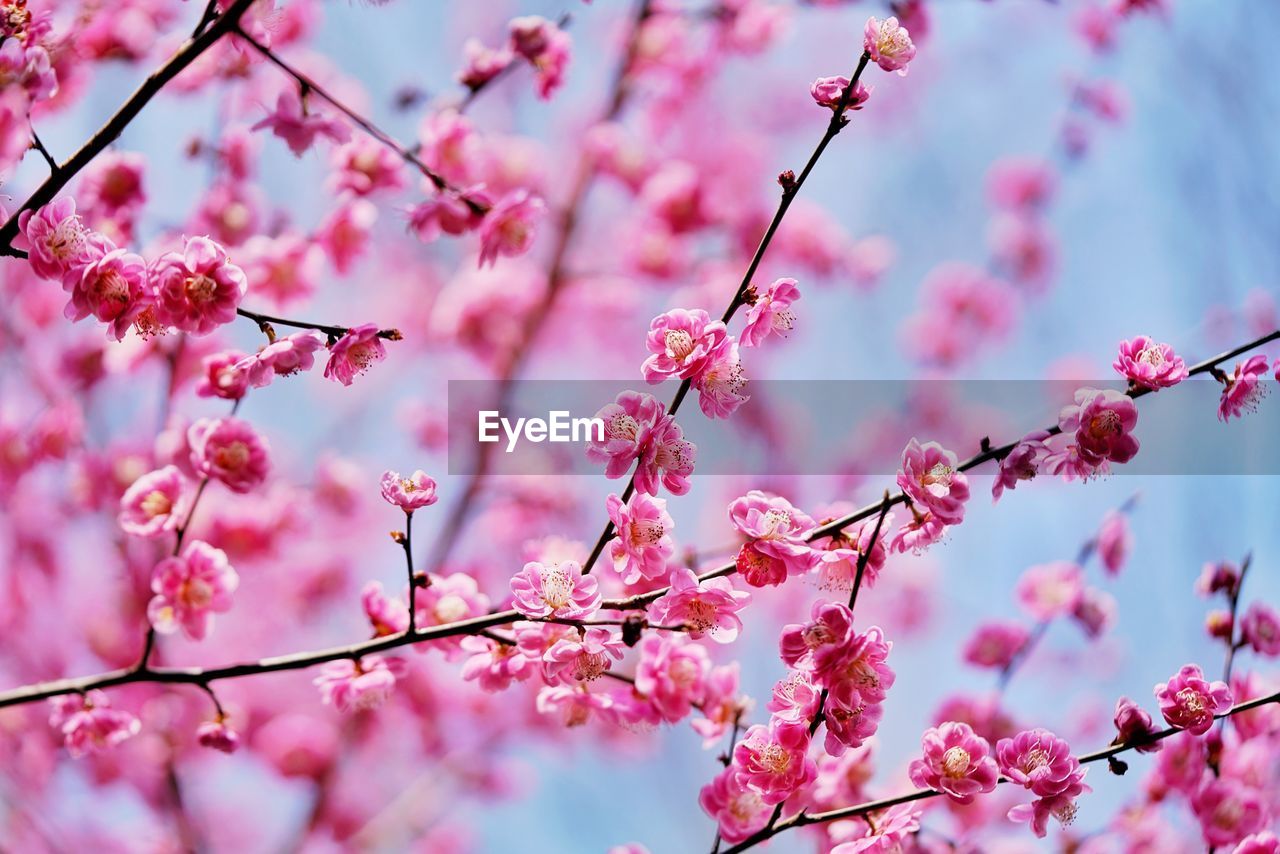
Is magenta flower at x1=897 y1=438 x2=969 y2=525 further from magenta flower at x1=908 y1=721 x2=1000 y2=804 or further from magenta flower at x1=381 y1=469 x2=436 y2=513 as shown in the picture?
magenta flower at x1=381 y1=469 x2=436 y2=513

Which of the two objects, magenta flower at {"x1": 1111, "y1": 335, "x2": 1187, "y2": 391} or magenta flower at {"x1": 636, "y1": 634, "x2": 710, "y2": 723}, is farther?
magenta flower at {"x1": 636, "y1": 634, "x2": 710, "y2": 723}

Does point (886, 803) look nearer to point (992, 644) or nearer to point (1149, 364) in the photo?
point (1149, 364)

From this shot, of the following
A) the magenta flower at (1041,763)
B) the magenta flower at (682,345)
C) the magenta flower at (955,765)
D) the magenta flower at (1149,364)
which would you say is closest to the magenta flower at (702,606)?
the magenta flower at (682,345)

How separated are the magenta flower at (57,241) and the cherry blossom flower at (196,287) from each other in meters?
0.12

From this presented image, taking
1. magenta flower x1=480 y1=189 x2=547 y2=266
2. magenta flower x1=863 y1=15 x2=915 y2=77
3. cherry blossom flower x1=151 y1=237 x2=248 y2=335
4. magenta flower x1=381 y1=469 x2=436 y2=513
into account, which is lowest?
magenta flower x1=381 y1=469 x2=436 y2=513

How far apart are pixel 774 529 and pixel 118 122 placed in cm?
130

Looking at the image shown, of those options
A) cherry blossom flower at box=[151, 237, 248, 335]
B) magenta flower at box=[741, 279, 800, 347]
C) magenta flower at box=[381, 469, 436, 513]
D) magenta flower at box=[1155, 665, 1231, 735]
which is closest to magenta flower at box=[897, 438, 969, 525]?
magenta flower at box=[741, 279, 800, 347]

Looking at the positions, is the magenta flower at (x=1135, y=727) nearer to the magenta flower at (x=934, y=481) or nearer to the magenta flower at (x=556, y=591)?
the magenta flower at (x=934, y=481)

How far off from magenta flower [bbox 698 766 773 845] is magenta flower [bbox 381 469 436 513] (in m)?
0.80

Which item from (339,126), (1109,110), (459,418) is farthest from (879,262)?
(339,126)

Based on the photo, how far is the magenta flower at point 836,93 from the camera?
1657 millimetres

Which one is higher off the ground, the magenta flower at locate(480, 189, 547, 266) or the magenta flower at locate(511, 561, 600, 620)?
the magenta flower at locate(480, 189, 547, 266)

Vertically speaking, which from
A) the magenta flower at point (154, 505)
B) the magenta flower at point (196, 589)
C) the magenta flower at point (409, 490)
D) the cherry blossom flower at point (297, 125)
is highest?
the cherry blossom flower at point (297, 125)

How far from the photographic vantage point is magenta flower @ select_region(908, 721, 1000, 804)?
1.68m
